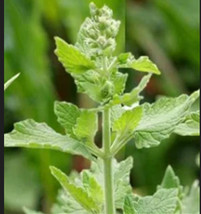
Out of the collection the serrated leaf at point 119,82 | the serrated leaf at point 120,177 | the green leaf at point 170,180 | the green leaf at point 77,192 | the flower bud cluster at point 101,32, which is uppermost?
the flower bud cluster at point 101,32

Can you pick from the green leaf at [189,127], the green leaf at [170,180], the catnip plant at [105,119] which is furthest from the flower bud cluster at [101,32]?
the green leaf at [170,180]

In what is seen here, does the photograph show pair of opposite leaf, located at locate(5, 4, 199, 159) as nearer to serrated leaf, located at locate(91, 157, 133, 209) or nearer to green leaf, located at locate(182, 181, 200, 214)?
serrated leaf, located at locate(91, 157, 133, 209)

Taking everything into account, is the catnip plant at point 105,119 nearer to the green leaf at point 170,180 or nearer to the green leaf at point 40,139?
the green leaf at point 40,139

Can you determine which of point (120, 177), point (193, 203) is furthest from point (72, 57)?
point (193, 203)

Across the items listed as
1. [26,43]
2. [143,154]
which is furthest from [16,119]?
[143,154]

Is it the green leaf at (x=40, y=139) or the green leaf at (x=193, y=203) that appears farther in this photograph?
the green leaf at (x=193, y=203)

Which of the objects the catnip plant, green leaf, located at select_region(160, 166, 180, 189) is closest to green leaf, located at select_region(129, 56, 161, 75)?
the catnip plant
